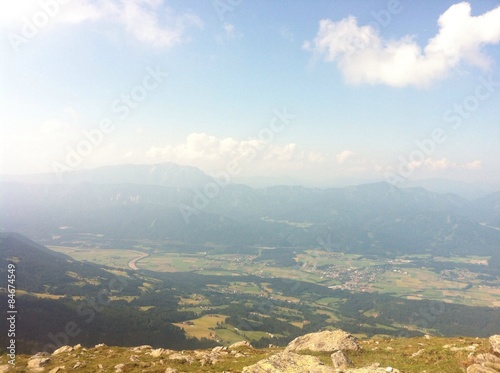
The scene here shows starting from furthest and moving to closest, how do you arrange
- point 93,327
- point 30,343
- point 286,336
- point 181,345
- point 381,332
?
point 381,332
point 286,336
point 93,327
point 181,345
point 30,343

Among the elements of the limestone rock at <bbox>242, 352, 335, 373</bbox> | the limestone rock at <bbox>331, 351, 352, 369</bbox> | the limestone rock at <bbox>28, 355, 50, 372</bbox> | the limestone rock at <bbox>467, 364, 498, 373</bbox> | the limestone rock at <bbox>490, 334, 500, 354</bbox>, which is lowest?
the limestone rock at <bbox>28, 355, 50, 372</bbox>

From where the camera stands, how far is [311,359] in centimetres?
2144

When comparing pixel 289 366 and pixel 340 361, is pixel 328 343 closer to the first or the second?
pixel 340 361

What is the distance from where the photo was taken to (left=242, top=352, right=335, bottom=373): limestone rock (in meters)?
19.9

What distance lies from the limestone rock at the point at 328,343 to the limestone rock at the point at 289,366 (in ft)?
46.5

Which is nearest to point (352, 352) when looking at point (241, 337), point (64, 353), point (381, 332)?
point (64, 353)

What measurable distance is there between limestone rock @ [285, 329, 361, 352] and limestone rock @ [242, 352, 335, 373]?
558 inches

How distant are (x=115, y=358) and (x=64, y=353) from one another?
1137 cm

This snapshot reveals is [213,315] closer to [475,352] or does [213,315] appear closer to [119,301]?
[119,301]

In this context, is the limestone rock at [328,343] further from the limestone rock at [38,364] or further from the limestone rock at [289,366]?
the limestone rock at [38,364]

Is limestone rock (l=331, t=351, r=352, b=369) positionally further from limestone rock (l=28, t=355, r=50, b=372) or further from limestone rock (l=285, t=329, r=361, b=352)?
limestone rock (l=28, t=355, r=50, b=372)

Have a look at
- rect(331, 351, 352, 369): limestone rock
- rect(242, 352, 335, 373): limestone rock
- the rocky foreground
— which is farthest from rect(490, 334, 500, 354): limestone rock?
rect(242, 352, 335, 373): limestone rock

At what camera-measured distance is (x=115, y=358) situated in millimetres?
39656

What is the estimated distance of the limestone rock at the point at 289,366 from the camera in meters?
19.9
